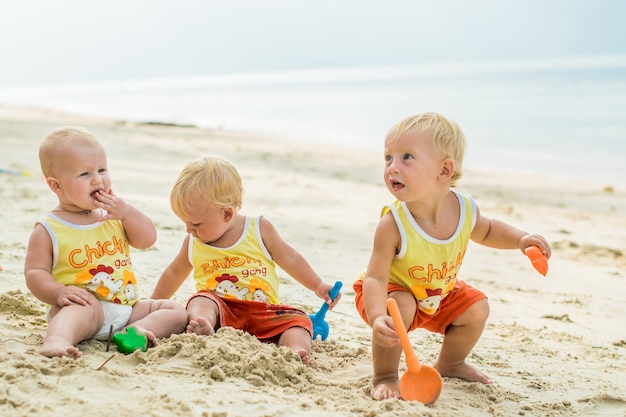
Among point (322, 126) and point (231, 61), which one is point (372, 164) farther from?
point (231, 61)

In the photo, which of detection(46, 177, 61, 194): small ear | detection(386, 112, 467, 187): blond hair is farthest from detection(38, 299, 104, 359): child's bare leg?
detection(386, 112, 467, 187): blond hair

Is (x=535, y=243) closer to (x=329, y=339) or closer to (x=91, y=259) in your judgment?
(x=329, y=339)

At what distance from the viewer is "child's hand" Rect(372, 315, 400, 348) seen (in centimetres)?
219

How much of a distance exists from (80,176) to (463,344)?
1476mm

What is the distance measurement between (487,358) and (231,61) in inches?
4150

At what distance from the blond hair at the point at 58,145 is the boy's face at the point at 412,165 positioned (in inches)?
41.9

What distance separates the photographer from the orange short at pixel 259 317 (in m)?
2.72

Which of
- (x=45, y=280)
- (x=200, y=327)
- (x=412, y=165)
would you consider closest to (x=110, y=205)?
(x=45, y=280)

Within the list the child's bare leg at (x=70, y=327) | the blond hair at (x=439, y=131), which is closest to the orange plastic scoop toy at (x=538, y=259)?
the blond hair at (x=439, y=131)

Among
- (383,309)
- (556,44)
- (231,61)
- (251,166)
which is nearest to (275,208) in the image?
(251,166)

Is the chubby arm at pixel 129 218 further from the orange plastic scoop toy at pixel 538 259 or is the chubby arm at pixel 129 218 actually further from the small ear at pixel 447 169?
the orange plastic scoop toy at pixel 538 259

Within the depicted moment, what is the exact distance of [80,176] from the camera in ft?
8.31

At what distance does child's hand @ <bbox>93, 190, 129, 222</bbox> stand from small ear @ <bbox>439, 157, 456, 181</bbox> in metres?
1.14

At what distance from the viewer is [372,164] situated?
1005cm
